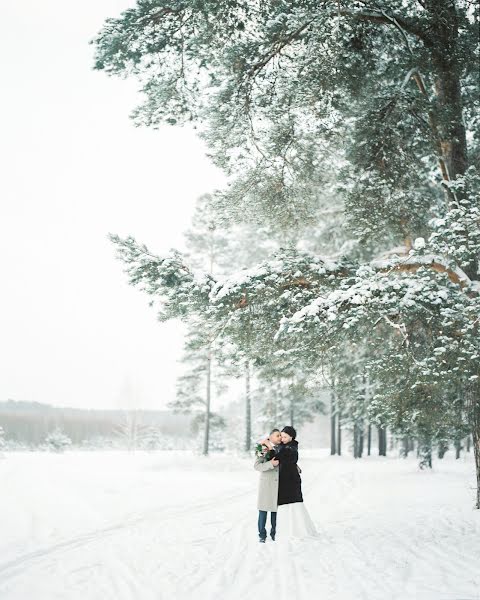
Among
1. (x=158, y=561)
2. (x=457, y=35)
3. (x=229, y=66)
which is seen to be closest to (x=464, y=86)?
(x=457, y=35)

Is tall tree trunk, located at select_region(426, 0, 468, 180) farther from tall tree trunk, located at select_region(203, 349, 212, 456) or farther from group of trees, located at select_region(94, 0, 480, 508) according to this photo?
tall tree trunk, located at select_region(203, 349, 212, 456)

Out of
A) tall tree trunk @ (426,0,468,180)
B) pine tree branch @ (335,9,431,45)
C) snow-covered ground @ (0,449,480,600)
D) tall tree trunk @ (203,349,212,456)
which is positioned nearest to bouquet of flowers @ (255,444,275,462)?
snow-covered ground @ (0,449,480,600)

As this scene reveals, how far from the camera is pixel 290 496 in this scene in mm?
6930

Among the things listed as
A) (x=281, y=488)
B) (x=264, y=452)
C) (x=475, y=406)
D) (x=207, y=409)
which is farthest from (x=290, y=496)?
(x=207, y=409)

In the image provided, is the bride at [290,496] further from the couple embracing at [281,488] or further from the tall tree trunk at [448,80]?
the tall tree trunk at [448,80]

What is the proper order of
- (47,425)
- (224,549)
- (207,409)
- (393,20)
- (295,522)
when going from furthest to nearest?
(47,425)
(207,409)
(393,20)
(295,522)
(224,549)

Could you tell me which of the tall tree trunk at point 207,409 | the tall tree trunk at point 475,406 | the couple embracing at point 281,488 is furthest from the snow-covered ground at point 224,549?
the tall tree trunk at point 207,409

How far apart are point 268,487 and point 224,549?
1.07 m

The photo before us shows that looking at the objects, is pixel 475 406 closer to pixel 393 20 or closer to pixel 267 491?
pixel 267 491

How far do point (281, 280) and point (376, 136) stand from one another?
317 cm

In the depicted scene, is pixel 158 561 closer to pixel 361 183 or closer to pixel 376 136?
pixel 361 183

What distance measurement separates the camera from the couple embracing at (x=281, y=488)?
6.80 meters

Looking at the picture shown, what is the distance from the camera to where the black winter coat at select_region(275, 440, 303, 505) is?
6.92m

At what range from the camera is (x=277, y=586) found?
4.73 metres
